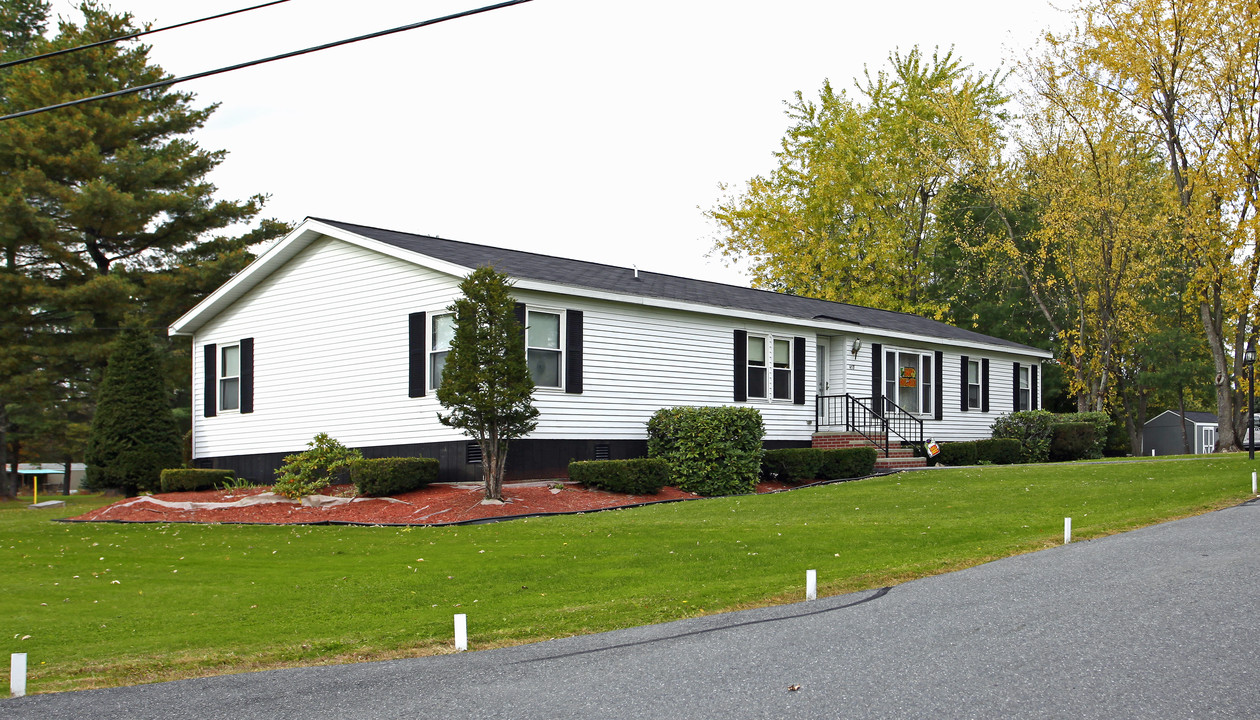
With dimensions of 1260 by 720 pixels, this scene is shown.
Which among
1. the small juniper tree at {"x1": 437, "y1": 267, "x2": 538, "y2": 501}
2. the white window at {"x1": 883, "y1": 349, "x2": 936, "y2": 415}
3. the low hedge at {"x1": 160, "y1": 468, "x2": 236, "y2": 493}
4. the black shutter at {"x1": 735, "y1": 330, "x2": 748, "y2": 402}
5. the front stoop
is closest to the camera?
the small juniper tree at {"x1": 437, "y1": 267, "x2": 538, "y2": 501}

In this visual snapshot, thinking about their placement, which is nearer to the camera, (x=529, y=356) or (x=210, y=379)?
(x=529, y=356)

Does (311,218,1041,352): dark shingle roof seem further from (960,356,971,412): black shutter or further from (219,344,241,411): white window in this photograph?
(219,344,241,411): white window

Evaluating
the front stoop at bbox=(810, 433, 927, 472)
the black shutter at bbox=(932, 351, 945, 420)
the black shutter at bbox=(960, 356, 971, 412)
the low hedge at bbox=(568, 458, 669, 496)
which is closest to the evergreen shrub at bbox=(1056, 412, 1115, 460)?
the black shutter at bbox=(960, 356, 971, 412)

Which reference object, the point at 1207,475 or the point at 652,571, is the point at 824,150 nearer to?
the point at 1207,475

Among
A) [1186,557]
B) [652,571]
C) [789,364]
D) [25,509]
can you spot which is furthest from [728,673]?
[25,509]

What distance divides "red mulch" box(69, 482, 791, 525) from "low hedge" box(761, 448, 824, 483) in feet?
8.79

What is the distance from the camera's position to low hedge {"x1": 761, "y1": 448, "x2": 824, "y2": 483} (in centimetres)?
2081

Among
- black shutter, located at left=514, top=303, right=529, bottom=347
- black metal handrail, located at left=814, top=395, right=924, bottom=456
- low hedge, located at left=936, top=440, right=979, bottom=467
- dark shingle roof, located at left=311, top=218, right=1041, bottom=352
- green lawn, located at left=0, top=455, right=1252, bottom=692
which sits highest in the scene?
dark shingle roof, located at left=311, top=218, right=1041, bottom=352

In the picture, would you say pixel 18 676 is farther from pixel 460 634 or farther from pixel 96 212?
pixel 96 212

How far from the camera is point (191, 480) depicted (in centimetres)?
2133

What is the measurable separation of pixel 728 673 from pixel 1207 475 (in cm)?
A: 1518

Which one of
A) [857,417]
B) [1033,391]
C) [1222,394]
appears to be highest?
[1033,391]

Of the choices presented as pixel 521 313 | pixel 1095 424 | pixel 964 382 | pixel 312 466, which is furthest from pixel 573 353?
pixel 1095 424

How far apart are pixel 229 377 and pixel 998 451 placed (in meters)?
18.9
